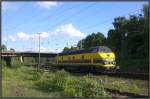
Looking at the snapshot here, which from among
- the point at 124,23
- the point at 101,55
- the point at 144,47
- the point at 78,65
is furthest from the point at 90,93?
the point at 124,23

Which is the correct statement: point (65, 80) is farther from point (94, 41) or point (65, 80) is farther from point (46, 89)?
point (94, 41)

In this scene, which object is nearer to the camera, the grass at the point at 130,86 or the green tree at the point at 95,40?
the grass at the point at 130,86

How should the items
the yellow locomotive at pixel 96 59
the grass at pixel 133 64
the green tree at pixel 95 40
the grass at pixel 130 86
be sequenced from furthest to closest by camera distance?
the green tree at pixel 95 40
the grass at pixel 133 64
the yellow locomotive at pixel 96 59
the grass at pixel 130 86

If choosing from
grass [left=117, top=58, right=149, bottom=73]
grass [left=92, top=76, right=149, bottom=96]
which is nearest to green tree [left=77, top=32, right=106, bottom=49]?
grass [left=117, top=58, right=149, bottom=73]

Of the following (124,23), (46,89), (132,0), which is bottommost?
(46,89)

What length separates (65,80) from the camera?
2038cm

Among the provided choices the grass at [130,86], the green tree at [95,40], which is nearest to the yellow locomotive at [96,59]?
the grass at [130,86]

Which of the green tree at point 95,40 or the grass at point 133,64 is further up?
the green tree at point 95,40

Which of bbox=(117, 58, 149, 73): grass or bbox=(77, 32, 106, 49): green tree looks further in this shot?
bbox=(77, 32, 106, 49): green tree

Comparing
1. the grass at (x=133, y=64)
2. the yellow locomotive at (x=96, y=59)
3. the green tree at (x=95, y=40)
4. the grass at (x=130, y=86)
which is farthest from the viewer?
the green tree at (x=95, y=40)

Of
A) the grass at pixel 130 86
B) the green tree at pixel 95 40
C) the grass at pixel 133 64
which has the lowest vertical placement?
the grass at pixel 130 86

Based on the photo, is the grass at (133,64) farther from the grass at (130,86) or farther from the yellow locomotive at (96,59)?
the grass at (130,86)

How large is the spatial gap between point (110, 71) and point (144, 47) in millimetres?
22773

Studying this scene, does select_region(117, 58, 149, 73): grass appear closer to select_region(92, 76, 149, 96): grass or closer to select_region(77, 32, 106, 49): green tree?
select_region(77, 32, 106, 49): green tree
